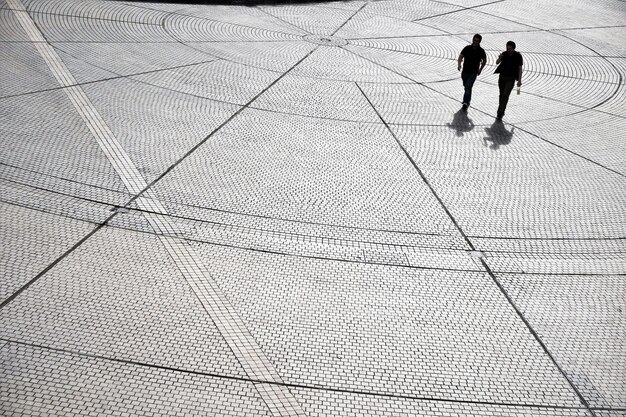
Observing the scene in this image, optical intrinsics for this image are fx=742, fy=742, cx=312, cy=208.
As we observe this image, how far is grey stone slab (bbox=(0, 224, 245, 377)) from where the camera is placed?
6605mm

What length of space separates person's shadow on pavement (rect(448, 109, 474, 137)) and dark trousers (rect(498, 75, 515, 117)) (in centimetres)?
62

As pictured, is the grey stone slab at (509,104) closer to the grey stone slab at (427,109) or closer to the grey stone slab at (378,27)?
the grey stone slab at (427,109)

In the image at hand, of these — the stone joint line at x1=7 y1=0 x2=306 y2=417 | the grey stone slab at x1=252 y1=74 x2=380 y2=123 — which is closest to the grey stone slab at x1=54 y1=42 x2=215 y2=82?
the stone joint line at x1=7 y1=0 x2=306 y2=417

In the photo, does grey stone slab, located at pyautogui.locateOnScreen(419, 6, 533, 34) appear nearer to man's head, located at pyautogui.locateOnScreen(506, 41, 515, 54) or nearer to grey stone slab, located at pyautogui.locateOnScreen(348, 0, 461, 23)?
grey stone slab, located at pyautogui.locateOnScreen(348, 0, 461, 23)

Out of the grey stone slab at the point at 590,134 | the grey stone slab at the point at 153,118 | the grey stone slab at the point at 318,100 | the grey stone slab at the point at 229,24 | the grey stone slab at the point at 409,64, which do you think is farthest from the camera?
the grey stone slab at the point at 229,24

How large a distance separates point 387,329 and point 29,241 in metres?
3.93

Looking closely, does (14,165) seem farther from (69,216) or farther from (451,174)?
(451,174)

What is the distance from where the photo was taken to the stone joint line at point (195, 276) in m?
6.38

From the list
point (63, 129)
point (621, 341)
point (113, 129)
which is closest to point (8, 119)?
point (63, 129)

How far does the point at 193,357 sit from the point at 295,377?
3.05ft

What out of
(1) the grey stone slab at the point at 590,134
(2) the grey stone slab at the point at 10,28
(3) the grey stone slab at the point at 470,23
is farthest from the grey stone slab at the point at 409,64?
(2) the grey stone slab at the point at 10,28

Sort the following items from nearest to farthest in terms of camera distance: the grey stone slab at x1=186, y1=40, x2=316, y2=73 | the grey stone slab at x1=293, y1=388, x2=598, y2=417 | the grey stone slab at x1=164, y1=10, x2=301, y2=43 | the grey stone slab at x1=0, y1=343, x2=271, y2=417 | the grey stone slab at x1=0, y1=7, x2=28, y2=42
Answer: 1. the grey stone slab at x1=0, y1=343, x2=271, y2=417
2. the grey stone slab at x1=293, y1=388, x2=598, y2=417
3. the grey stone slab at x1=0, y1=7, x2=28, y2=42
4. the grey stone slab at x1=186, y1=40, x2=316, y2=73
5. the grey stone slab at x1=164, y1=10, x2=301, y2=43

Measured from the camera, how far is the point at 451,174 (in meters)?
11.0

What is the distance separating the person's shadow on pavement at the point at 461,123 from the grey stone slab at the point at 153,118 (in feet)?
12.4
